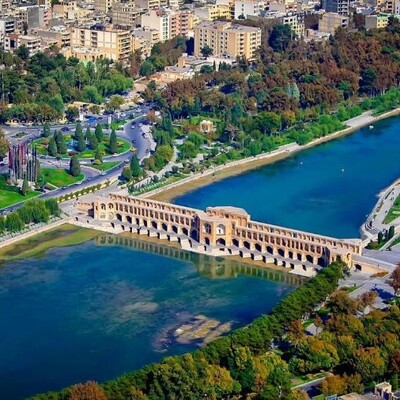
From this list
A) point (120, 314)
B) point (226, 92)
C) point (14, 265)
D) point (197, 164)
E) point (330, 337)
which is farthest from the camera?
point (226, 92)

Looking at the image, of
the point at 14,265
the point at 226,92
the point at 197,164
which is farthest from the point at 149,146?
the point at 14,265

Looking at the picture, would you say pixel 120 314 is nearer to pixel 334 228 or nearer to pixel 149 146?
pixel 334 228

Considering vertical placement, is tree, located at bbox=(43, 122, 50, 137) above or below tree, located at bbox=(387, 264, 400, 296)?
below

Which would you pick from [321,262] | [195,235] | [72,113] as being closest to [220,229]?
[195,235]

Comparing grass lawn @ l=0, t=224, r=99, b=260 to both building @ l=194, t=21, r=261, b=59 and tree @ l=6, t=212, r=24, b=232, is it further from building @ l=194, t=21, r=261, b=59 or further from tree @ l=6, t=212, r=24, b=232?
building @ l=194, t=21, r=261, b=59

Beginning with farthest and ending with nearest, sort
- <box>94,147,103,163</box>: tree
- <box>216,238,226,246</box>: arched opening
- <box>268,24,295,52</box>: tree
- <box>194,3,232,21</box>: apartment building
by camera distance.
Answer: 1. <box>194,3,232,21</box>: apartment building
2. <box>268,24,295,52</box>: tree
3. <box>94,147,103,163</box>: tree
4. <box>216,238,226,246</box>: arched opening

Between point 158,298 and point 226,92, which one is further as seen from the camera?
point 226,92

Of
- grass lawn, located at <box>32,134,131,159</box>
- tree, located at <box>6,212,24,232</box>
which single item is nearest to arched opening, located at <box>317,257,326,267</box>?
tree, located at <box>6,212,24,232</box>

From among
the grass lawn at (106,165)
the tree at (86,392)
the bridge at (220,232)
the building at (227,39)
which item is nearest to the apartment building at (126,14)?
the building at (227,39)
